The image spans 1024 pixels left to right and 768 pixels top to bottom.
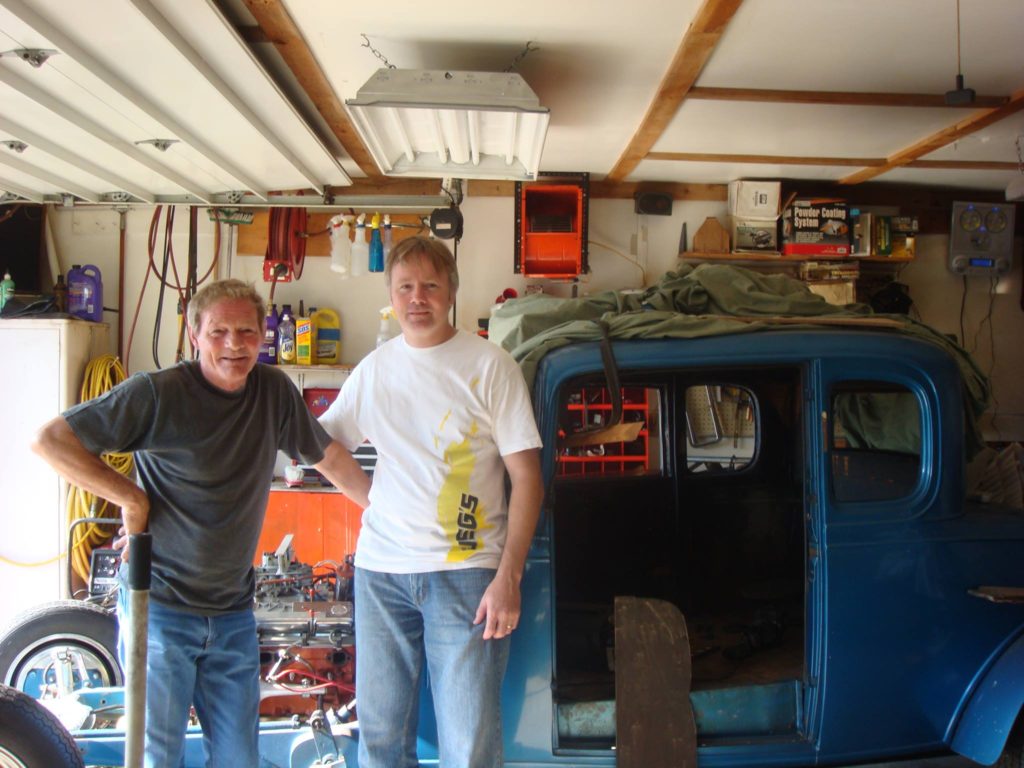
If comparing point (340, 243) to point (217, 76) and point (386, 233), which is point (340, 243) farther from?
point (217, 76)

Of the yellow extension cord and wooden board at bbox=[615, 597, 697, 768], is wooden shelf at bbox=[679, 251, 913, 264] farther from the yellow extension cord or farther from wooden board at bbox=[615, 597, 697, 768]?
the yellow extension cord

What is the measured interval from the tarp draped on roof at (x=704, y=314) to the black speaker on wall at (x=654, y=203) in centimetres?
309

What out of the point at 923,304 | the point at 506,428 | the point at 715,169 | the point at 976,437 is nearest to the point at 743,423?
the point at 976,437

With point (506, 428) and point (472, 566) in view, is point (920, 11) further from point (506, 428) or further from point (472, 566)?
point (472, 566)

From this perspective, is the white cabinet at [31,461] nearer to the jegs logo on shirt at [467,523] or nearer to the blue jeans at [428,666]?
the blue jeans at [428,666]

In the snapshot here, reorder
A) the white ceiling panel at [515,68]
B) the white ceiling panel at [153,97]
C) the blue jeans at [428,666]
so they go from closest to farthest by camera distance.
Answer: the blue jeans at [428,666] < the white ceiling panel at [153,97] < the white ceiling panel at [515,68]

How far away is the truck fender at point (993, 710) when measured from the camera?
227 cm

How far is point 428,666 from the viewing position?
2.17 metres

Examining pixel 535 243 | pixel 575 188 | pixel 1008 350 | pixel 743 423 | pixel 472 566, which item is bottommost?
pixel 472 566

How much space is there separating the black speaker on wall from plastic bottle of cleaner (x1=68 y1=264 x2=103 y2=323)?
4370mm

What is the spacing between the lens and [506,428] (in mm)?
2111

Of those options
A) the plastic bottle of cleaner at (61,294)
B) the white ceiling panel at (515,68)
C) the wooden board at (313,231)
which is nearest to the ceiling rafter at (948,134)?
the white ceiling panel at (515,68)

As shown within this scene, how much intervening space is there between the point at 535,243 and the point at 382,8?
273 centimetres

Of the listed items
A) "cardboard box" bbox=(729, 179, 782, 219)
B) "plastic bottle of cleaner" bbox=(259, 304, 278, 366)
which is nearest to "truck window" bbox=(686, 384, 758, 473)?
"cardboard box" bbox=(729, 179, 782, 219)
